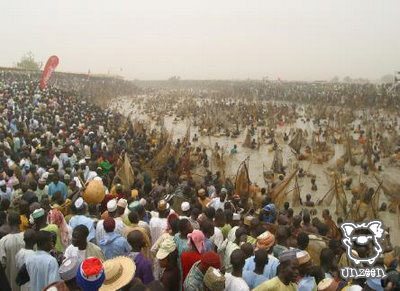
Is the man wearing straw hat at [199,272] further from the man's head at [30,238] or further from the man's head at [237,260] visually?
the man's head at [30,238]

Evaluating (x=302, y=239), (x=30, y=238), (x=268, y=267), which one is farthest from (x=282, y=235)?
(x=30, y=238)

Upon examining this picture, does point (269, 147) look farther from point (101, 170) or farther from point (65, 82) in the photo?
point (65, 82)

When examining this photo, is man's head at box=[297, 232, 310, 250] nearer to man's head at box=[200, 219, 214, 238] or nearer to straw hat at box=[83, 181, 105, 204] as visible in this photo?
man's head at box=[200, 219, 214, 238]

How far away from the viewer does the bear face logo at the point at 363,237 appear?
4680 mm

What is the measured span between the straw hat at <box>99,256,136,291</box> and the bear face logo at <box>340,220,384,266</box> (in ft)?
7.94

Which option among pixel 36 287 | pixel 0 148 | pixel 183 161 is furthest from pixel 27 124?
pixel 36 287

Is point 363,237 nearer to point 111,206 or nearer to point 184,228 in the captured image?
point 184,228

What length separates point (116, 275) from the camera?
12.2ft

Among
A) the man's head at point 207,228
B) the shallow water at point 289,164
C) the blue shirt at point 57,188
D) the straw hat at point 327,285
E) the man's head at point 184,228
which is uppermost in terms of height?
the man's head at point 184,228

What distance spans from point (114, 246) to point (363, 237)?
2819 mm

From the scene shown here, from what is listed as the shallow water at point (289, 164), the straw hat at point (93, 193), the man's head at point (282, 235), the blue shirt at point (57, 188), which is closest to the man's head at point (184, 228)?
the man's head at point (282, 235)

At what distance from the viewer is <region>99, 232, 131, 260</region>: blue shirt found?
4883 millimetres

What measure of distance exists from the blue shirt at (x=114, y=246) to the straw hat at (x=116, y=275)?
3.48 feet

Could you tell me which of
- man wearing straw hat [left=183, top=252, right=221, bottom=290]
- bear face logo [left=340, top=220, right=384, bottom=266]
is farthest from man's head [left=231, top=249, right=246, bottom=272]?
bear face logo [left=340, top=220, right=384, bottom=266]
